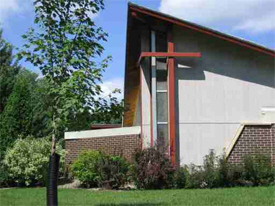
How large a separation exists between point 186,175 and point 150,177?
3.84 ft

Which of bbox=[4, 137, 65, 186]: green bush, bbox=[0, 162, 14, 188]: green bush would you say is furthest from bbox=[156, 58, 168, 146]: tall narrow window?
bbox=[0, 162, 14, 188]: green bush

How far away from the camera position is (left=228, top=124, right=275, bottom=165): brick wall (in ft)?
44.7

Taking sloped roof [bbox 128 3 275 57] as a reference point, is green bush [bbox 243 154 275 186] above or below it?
below

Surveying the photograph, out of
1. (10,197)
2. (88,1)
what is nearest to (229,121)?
(10,197)

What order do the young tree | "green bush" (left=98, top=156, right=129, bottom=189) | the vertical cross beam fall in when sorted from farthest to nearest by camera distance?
the vertical cross beam → "green bush" (left=98, top=156, right=129, bottom=189) → the young tree

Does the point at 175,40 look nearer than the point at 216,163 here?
No

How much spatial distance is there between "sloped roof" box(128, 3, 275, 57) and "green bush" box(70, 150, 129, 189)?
4841mm

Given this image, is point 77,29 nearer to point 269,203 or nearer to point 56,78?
point 56,78

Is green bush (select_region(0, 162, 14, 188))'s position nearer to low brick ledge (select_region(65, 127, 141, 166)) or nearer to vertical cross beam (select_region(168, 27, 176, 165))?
low brick ledge (select_region(65, 127, 141, 166))

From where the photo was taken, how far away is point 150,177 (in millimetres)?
12367

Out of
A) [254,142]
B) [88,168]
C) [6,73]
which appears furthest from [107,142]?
[6,73]

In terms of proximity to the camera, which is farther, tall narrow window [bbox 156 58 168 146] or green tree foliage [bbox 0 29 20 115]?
green tree foliage [bbox 0 29 20 115]

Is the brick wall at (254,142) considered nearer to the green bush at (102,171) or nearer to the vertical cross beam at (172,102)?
the vertical cross beam at (172,102)

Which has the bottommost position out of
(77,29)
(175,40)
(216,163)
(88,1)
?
(216,163)
